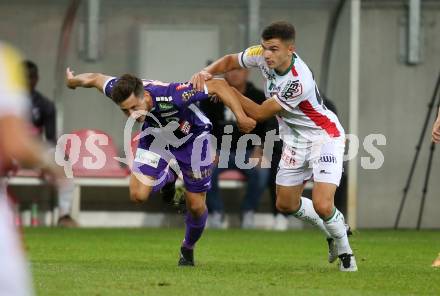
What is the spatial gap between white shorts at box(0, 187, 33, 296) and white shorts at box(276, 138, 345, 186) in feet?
18.3

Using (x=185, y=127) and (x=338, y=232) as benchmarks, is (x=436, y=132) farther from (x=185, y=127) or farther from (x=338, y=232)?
(x=185, y=127)

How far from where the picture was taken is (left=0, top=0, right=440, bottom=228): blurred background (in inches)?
690

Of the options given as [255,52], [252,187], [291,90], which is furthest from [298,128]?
[252,187]

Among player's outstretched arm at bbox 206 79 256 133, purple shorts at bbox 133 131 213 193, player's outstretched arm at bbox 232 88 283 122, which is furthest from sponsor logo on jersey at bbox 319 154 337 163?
purple shorts at bbox 133 131 213 193

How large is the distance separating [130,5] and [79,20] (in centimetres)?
77

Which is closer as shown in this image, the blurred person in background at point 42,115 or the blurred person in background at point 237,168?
the blurred person in background at point 42,115

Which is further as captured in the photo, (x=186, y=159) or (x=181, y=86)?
(x=186, y=159)

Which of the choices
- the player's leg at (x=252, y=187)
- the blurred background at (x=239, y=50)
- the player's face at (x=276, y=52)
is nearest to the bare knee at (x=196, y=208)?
the player's face at (x=276, y=52)

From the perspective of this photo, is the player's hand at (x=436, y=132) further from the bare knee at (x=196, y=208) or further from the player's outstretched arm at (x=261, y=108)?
the bare knee at (x=196, y=208)

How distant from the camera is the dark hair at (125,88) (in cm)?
887

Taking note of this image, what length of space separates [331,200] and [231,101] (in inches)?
42.3

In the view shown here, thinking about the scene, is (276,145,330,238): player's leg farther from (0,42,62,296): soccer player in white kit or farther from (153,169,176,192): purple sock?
(0,42,62,296): soccer player in white kit

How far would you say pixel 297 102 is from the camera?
9164mm

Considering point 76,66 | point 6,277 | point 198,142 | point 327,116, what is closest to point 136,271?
point 198,142
